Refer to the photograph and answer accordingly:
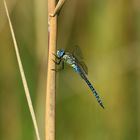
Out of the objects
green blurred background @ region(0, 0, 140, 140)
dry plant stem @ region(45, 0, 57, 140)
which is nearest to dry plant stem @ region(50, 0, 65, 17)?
dry plant stem @ region(45, 0, 57, 140)

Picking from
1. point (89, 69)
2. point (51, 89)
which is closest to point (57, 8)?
point (51, 89)

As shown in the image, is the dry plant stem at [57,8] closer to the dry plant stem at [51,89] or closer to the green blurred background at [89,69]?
the dry plant stem at [51,89]

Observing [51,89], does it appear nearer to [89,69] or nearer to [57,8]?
[57,8]

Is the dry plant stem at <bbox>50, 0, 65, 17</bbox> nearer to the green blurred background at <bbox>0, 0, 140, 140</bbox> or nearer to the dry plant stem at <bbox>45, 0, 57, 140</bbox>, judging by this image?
the dry plant stem at <bbox>45, 0, 57, 140</bbox>

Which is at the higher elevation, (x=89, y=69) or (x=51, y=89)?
(x=89, y=69)

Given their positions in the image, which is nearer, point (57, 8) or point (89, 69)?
point (57, 8)

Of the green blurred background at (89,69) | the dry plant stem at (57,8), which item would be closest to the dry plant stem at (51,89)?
the dry plant stem at (57,8)

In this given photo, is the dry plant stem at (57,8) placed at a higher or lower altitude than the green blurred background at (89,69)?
lower

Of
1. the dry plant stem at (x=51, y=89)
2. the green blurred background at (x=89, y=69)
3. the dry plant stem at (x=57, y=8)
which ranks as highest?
the green blurred background at (x=89, y=69)

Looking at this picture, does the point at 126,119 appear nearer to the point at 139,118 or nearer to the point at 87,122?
the point at 139,118
